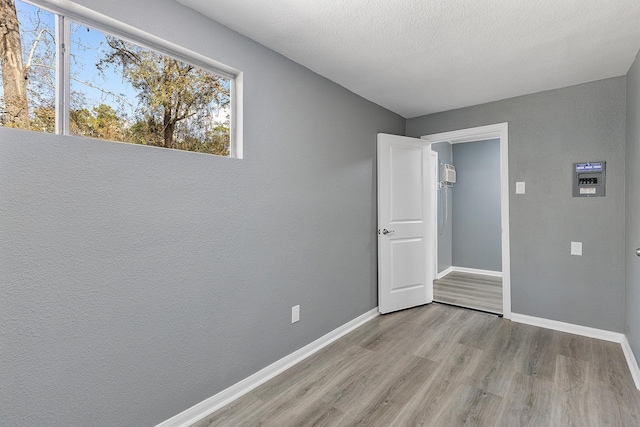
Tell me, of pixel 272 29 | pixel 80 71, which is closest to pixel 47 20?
pixel 80 71

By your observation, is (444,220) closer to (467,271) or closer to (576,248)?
(467,271)

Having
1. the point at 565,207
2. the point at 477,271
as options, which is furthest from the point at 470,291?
the point at 565,207

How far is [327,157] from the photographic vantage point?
2.78m

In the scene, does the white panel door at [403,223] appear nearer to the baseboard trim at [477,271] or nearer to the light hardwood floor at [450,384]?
the light hardwood floor at [450,384]

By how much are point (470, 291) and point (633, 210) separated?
2317mm

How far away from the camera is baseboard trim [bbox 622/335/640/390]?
2074mm

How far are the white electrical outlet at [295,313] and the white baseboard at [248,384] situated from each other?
26 cm

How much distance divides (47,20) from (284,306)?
2.11m

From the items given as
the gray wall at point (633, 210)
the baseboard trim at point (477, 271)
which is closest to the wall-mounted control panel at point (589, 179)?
the gray wall at point (633, 210)

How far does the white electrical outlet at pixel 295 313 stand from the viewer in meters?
2.42

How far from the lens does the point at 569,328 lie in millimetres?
2939

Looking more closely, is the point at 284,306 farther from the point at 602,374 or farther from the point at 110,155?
the point at 602,374

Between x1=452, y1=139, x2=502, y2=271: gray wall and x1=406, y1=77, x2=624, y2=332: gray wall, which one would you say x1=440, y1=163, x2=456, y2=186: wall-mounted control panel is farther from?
x1=406, y1=77, x2=624, y2=332: gray wall

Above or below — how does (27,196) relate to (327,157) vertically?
below
